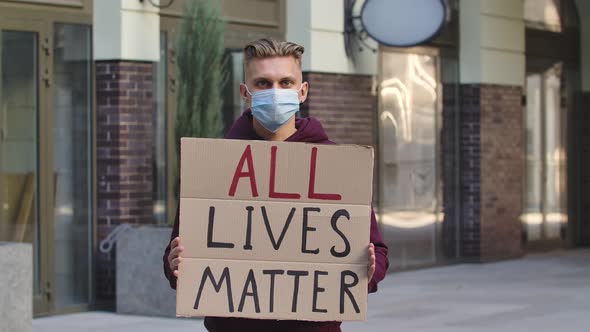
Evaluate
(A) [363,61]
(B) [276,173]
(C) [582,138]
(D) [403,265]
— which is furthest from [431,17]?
(B) [276,173]

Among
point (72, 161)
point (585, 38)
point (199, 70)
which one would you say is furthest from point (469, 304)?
point (585, 38)

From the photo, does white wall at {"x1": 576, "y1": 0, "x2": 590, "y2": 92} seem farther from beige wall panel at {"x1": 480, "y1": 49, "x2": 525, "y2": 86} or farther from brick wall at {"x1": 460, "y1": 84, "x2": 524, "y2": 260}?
brick wall at {"x1": 460, "y1": 84, "x2": 524, "y2": 260}

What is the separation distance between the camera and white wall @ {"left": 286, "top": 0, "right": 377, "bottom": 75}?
14.3m

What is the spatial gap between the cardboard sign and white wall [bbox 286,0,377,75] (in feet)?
32.9

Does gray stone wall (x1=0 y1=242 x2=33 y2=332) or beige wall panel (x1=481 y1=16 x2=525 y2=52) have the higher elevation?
beige wall panel (x1=481 y1=16 x2=525 y2=52)

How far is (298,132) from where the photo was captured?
431 centimetres

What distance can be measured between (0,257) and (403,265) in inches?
309

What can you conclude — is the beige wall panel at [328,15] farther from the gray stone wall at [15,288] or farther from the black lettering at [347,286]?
the black lettering at [347,286]

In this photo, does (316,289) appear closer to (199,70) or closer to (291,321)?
(291,321)

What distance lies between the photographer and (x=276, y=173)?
4207 millimetres

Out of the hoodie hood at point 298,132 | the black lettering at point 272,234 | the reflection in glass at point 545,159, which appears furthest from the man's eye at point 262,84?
the reflection in glass at point 545,159

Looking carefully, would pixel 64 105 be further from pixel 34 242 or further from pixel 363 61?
pixel 363 61

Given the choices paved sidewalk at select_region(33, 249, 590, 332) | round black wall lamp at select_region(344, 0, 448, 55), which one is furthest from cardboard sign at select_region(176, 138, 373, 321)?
round black wall lamp at select_region(344, 0, 448, 55)

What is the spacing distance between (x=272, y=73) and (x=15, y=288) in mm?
5465
